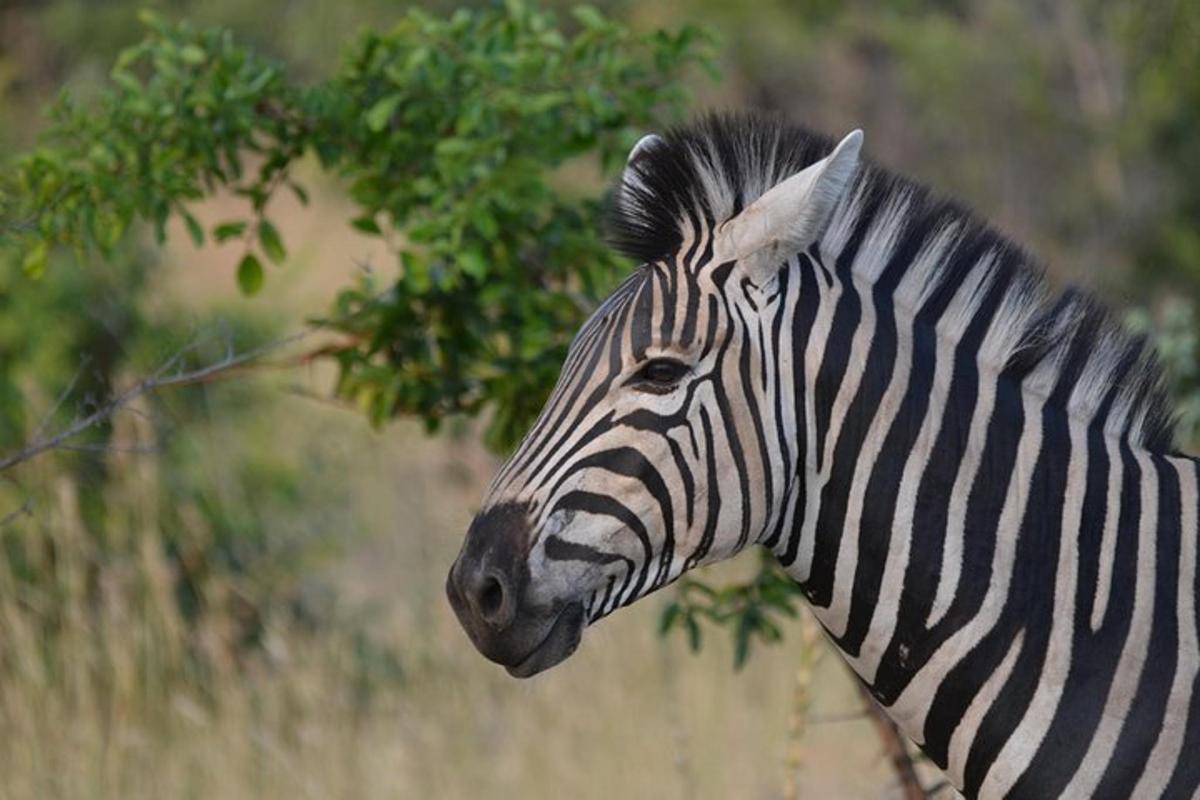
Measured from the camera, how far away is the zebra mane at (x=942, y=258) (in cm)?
318

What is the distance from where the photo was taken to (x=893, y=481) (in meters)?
3.09

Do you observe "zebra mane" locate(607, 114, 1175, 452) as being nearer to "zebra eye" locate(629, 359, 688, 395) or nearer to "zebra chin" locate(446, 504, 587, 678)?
"zebra eye" locate(629, 359, 688, 395)

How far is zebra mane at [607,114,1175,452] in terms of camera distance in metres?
3.18

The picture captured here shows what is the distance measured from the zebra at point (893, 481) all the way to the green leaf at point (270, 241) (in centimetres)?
188

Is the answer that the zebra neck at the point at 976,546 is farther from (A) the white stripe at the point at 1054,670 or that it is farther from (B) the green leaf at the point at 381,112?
(B) the green leaf at the point at 381,112

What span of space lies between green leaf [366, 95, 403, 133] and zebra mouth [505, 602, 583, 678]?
6.60ft

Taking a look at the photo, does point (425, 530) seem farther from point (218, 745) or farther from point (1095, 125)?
point (1095, 125)

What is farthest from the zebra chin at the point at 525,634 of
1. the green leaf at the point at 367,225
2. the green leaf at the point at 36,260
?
the green leaf at the point at 36,260

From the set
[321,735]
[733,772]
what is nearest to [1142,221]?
[733,772]

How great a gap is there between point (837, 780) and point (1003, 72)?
9.68 meters

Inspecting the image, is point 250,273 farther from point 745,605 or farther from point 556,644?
point 556,644

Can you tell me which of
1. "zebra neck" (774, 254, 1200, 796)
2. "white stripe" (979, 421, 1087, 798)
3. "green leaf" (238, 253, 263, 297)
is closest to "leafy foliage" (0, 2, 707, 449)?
"green leaf" (238, 253, 263, 297)

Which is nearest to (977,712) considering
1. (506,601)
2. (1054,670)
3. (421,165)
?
(1054,670)

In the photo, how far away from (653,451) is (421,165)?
2.14 m
